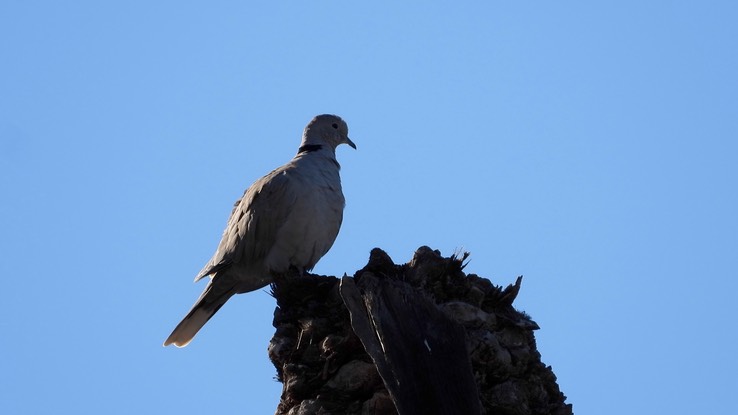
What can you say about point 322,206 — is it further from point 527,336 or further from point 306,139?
point 527,336

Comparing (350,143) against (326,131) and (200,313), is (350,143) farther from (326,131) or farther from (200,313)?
(200,313)

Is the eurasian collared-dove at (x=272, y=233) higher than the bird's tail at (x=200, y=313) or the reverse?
higher

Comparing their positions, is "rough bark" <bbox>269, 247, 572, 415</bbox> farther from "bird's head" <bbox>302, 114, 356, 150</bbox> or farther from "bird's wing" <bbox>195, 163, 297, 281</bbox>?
"bird's head" <bbox>302, 114, 356, 150</bbox>

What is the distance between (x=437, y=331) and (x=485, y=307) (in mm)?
1371

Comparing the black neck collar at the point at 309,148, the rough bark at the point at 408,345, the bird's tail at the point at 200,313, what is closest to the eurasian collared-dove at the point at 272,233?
the bird's tail at the point at 200,313

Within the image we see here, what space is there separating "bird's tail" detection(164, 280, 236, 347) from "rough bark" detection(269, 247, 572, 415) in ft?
8.75

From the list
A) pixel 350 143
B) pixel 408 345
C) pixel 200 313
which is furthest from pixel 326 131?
pixel 408 345

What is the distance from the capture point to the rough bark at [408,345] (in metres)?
5.60

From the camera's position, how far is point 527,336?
6.93m

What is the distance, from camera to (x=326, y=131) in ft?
37.5

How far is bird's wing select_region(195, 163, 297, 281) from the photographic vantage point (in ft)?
31.9

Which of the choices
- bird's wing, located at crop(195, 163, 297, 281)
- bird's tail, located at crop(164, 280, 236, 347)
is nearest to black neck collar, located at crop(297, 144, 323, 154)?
bird's wing, located at crop(195, 163, 297, 281)

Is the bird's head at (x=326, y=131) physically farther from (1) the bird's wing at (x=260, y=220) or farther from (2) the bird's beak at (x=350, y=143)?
(1) the bird's wing at (x=260, y=220)

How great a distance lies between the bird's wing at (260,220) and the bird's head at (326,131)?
1.30 metres
